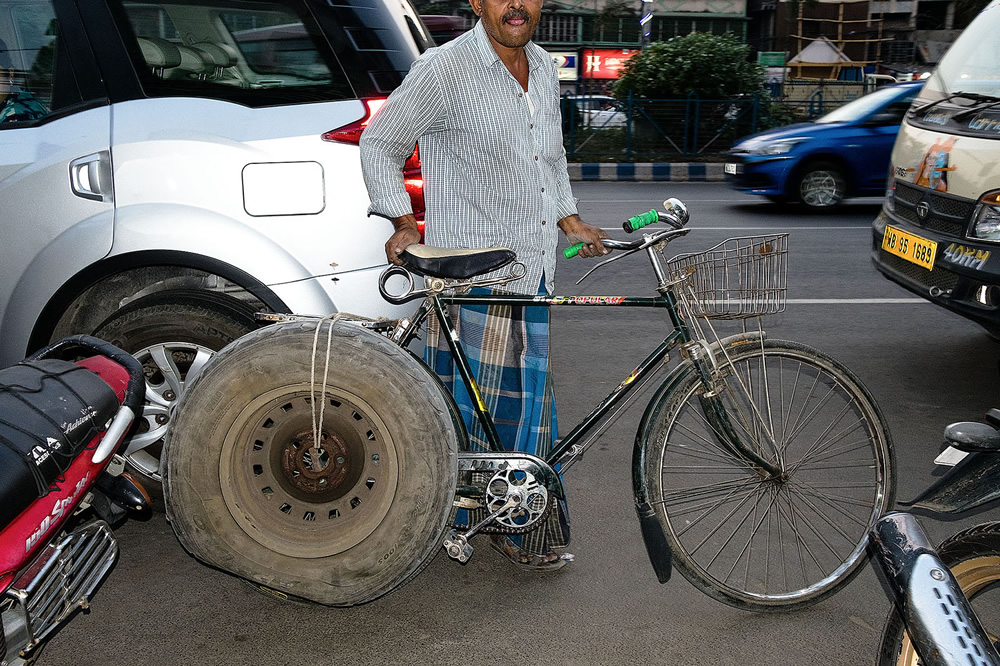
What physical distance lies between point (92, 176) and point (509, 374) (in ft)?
4.93

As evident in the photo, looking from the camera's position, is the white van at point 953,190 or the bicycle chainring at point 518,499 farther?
the white van at point 953,190

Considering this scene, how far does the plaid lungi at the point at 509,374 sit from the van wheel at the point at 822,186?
8.83m

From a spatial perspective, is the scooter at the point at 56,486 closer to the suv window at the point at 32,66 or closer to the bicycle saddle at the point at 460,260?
the bicycle saddle at the point at 460,260

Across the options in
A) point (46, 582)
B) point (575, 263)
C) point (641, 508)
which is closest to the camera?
point (46, 582)

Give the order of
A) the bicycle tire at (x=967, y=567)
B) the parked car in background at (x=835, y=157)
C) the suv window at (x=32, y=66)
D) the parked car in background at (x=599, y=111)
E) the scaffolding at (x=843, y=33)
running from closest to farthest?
the bicycle tire at (x=967, y=567) < the suv window at (x=32, y=66) < the parked car in background at (x=835, y=157) < the parked car in background at (x=599, y=111) < the scaffolding at (x=843, y=33)

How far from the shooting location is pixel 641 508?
2918mm

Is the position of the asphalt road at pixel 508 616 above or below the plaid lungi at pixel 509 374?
below

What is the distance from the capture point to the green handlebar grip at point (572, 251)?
2.93m

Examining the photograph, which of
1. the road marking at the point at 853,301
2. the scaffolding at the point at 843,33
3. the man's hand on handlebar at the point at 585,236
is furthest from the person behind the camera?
the scaffolding at the point at 843,33

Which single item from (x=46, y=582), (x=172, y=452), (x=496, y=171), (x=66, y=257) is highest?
(x=496, y=171)

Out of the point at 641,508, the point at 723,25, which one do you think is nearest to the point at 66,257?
the point at 641,508

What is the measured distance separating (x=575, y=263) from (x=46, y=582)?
236 inches

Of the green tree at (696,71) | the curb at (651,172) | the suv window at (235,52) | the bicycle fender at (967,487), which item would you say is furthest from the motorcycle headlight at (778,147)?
the bicycle fender at (967,487)

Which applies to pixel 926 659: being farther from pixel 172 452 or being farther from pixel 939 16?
pixel 939 16
